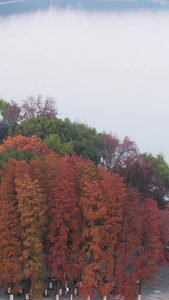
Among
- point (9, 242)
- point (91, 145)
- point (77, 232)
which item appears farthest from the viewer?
point (91, 145)

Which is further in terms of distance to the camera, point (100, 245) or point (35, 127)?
point (35, 127)

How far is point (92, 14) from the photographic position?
11144 cm

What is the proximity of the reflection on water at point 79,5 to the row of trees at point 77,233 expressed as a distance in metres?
93.7

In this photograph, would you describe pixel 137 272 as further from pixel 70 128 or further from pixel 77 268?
pixel 70 128

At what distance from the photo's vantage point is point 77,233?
20.0m

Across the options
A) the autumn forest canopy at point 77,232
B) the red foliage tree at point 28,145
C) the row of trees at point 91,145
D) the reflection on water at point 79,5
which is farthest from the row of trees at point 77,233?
the reflection on water at point 79,5

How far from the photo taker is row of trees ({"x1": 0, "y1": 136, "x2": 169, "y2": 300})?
19.4 m

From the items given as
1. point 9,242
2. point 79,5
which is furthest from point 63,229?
point 79,5

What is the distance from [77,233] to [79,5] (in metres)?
109

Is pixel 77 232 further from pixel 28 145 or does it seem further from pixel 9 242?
pixel 28 145

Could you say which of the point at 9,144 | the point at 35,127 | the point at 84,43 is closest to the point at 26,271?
the point at 9,144

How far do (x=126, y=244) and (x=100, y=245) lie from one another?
85 centimetres

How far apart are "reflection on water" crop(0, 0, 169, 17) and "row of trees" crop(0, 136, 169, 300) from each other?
93.7 m

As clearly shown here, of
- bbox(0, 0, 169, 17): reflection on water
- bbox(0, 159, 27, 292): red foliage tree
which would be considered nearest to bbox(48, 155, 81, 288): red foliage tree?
bbox(0, 159, 27, 292): red foliage tree
